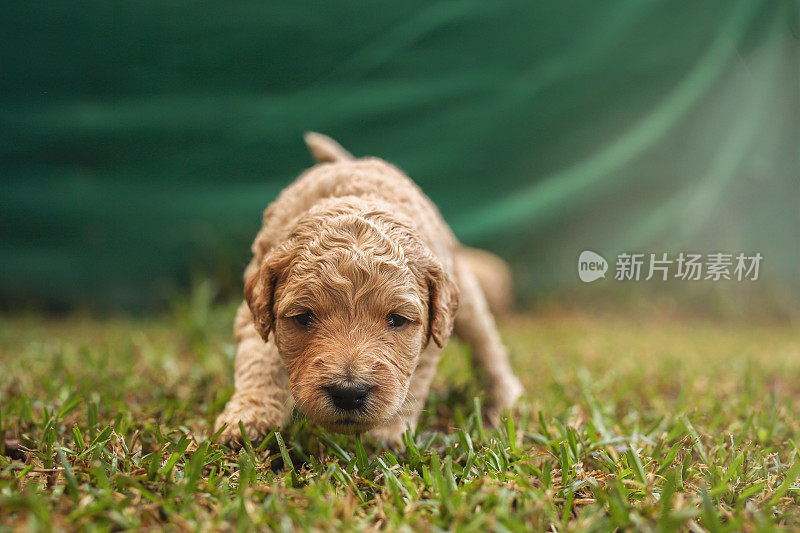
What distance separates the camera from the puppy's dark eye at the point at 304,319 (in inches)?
86.0

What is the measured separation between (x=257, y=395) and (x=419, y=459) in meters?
0.70

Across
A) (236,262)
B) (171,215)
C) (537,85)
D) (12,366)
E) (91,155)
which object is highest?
(537,85)

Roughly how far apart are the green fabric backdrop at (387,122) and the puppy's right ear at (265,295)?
3709 mm

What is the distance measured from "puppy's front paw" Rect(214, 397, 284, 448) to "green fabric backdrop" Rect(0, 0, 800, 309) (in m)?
3.97

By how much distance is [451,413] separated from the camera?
10.3ft

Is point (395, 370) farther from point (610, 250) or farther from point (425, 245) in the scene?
point (610, 250)

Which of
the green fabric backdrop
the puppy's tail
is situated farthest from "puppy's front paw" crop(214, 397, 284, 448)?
the green fabric backdrop

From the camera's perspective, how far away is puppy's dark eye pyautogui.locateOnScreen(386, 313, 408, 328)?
2205 millimetres

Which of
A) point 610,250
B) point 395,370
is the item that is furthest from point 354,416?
point 610,250

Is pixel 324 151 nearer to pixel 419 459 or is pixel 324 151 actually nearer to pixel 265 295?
pixel 265 295

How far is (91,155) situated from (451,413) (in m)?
4.91

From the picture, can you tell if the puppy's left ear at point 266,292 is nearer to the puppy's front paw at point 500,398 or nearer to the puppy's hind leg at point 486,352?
the puppy's hind leg at point 486,352

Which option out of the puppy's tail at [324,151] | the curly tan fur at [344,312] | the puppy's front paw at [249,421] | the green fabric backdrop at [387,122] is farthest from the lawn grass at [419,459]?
the green fabric backdrop at [387,122]

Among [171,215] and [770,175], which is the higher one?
[770,175]
